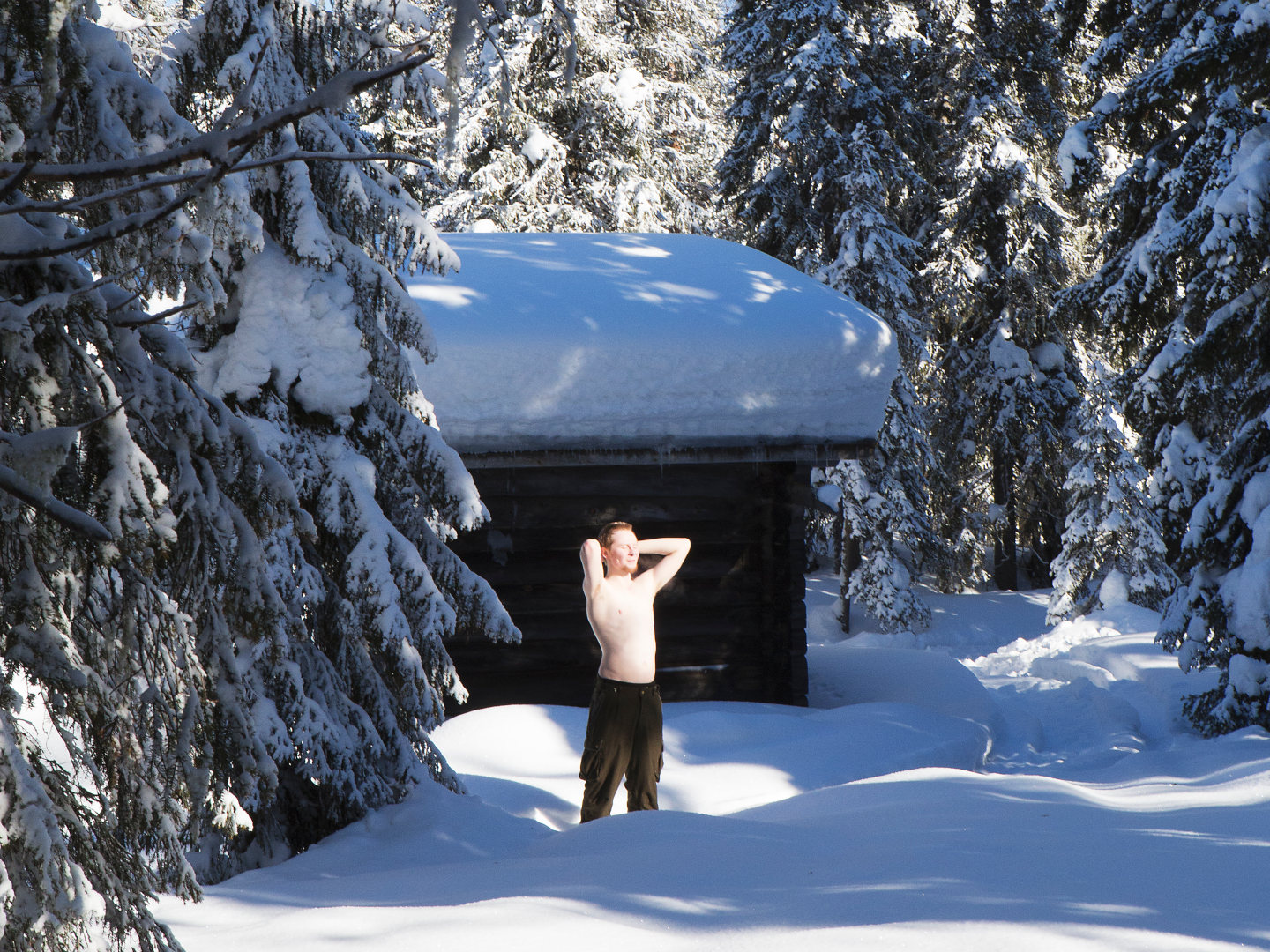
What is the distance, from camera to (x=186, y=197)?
1.50 meters

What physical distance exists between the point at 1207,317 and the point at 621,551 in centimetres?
615

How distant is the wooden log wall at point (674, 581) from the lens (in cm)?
872

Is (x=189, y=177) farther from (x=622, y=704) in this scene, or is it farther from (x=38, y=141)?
(x=622, y=704)

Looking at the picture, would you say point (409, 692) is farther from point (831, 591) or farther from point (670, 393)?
point (831, 591)

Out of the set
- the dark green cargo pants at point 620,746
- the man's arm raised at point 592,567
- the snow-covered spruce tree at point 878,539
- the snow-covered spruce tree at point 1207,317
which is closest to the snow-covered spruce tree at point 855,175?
the snow-covered spruce tree at point 878,539

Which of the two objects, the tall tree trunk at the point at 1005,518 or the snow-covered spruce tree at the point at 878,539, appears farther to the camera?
the tall tree trunk at the point at 1005,518

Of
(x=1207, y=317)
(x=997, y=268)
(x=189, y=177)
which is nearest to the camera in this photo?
(x=189, y=177)

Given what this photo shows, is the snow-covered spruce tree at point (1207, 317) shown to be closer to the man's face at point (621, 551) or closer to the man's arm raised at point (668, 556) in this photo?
the man's arm raised at point (668, 556)

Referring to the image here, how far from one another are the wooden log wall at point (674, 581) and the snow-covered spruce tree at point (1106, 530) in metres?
8.60

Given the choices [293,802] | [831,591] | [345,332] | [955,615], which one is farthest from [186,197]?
[831,591]

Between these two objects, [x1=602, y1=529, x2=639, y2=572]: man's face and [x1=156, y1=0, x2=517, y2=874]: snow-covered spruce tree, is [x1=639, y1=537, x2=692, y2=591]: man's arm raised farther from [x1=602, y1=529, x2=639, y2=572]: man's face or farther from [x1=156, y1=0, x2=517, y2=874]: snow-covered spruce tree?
[x1=156, y1=0, x2=517, y2=874]: snow-covered spruce tree

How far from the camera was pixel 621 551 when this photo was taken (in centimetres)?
568

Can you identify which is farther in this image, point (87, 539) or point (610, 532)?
point (610, 532)

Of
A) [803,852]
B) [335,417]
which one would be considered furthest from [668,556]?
[803,852]
